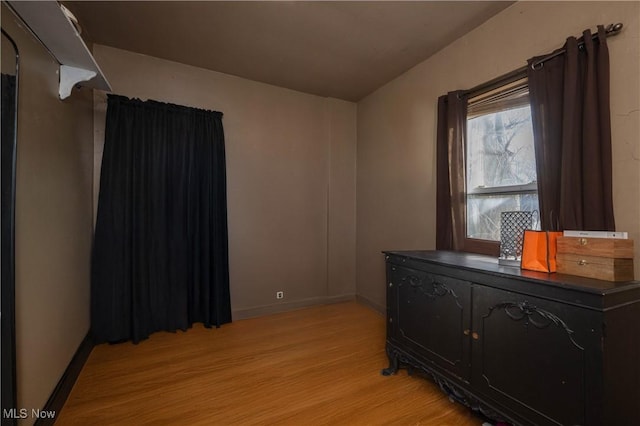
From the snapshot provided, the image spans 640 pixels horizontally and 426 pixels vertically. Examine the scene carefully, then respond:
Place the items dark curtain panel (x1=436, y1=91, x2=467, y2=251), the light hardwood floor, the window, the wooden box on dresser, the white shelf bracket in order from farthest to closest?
1. dark curtain panel (x1=436, y1=91, x2=467, y2=251)
2. the window
3. the white shelf bracket
4. the light hardwood floor
5. the wooden box on dresser

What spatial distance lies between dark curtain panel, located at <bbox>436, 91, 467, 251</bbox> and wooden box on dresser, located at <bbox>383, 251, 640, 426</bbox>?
539mm

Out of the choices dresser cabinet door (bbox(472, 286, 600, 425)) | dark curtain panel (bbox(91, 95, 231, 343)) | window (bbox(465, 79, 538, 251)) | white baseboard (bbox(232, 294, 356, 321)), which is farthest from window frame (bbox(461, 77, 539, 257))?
dark curtain panel (bbox(91, 95, 231, 343))

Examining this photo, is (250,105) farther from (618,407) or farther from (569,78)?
(618,407)

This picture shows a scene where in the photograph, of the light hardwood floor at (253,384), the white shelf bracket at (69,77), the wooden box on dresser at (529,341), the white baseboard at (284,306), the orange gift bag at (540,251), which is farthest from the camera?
the white baseboard at (284,306)

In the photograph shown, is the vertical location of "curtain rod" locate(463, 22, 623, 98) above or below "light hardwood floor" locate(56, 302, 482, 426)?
above

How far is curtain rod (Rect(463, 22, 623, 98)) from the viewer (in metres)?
1.51

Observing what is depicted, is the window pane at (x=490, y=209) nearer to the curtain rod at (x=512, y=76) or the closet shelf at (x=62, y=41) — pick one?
the curtain rod at (x=512, y=76)

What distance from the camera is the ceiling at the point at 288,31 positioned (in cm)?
208

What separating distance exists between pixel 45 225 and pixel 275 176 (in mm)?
2152

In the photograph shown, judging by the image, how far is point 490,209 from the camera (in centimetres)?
228

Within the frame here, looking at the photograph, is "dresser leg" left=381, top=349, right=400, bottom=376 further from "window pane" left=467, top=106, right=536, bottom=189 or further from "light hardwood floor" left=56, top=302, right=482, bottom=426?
"window pane" left=467, top=106, right=536, bottom=189

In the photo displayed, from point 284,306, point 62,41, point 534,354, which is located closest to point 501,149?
point 534,354

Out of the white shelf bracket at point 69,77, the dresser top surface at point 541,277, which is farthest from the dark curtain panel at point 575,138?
the white shelf bracket at point 69,77

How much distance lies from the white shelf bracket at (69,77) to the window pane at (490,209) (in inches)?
116
